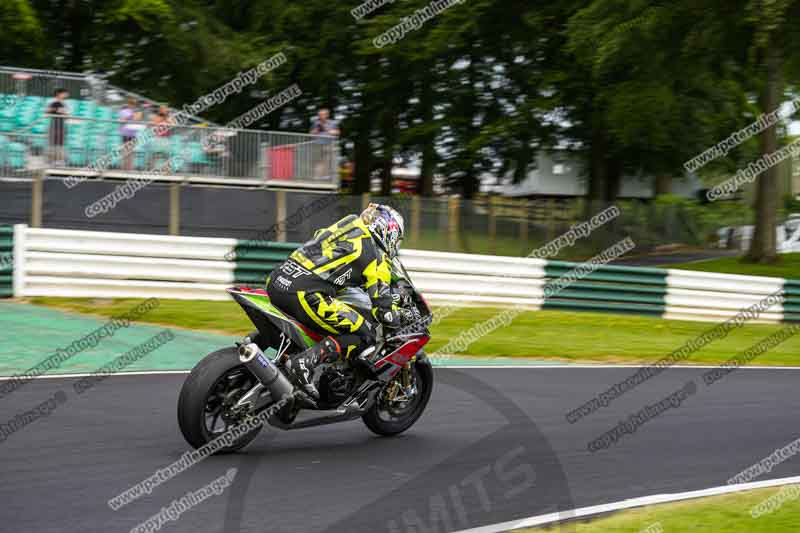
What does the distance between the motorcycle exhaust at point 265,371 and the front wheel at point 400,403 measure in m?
1.23

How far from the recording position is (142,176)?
18266mm

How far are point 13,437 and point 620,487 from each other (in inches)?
167

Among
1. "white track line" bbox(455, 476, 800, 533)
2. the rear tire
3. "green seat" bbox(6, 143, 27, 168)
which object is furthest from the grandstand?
"white track line" bbox(455, 476, 800, 533)

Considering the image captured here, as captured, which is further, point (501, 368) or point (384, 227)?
point (501, 368)

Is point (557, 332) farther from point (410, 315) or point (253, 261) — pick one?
point (410, 315)

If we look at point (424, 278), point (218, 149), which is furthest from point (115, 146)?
point (424, 278)

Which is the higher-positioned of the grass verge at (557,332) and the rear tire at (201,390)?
the rear tire at (201,390)

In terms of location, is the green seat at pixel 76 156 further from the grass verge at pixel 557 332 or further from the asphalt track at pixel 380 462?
the asphalt track at pixel 380 462

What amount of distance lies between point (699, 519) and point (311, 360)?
9.18 feet

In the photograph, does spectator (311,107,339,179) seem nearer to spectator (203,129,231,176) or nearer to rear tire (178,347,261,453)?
spectator (203,129,231,176)

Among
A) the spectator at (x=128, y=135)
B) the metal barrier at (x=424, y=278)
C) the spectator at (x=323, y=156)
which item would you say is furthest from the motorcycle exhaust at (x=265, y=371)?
the spectator at (x=323, y=156)

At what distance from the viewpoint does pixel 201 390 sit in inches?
270

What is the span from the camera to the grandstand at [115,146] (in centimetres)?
1712

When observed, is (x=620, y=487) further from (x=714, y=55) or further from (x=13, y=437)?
(x=714, y=55)
